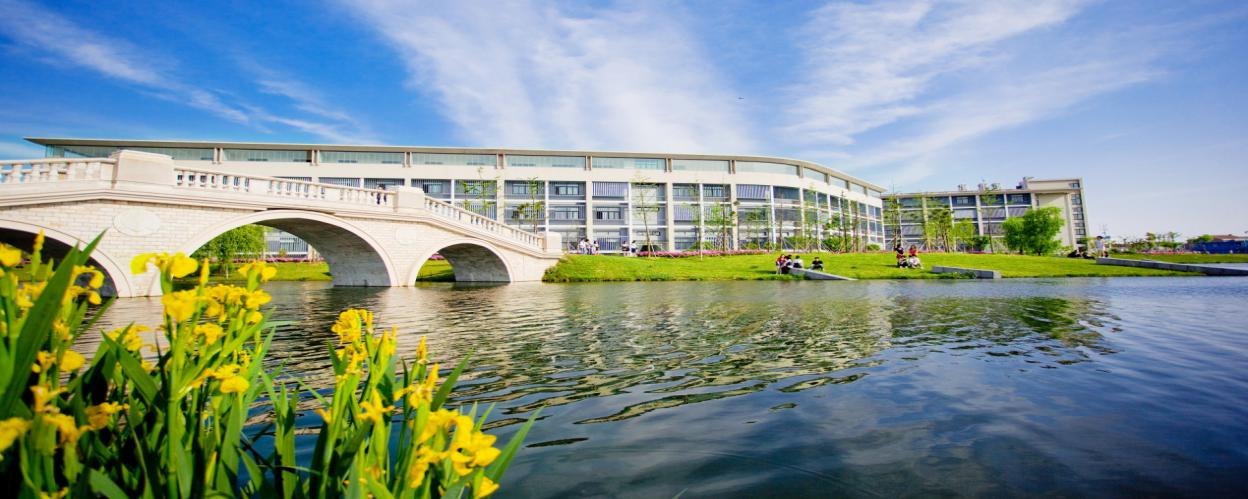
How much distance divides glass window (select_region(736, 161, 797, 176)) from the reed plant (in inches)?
3075

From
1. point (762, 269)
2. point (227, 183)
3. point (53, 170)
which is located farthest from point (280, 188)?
point (762, 269)

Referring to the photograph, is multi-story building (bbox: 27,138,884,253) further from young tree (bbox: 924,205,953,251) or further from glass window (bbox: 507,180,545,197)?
young tree (bbox: 924,205,953,251)

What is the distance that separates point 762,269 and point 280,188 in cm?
2632

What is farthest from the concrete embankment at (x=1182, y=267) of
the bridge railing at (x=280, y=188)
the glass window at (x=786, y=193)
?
the glass window at (x=786, y=193)

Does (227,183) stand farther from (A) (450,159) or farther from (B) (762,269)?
(A) (450,159)

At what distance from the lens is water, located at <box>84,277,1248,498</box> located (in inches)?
119

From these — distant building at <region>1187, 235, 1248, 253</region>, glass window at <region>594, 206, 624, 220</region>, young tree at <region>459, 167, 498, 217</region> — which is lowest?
distant building at <region>1187, 235, 1248, 253</region>

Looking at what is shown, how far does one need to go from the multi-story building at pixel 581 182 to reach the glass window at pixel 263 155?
0.12 metres

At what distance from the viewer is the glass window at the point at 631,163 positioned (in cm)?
7419

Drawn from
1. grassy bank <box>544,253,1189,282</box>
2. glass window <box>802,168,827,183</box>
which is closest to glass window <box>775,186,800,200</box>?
glass window <box>802,168,827,183</box>

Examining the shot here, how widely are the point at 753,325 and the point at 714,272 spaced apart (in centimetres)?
2359

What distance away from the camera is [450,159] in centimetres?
6962

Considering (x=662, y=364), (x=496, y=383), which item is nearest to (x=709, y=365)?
(x=662, y=364)

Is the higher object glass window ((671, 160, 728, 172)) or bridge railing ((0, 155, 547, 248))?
glass window ((671, 160, 728, 172))
